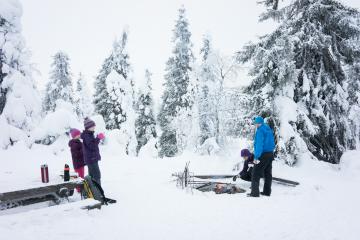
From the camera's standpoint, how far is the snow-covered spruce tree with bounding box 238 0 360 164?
40.2 feet

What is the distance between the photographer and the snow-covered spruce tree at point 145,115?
115ft

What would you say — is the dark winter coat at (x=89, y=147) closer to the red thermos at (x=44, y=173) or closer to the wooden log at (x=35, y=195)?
the wooden log at (x=35, y=195)

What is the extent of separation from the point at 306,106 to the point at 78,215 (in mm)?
11098

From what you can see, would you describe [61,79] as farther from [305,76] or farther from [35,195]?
[35,195]

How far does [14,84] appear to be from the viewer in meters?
17.7

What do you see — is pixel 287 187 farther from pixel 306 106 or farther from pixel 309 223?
pixel 306 106

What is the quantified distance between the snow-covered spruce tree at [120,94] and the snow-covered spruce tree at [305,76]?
18257 mm

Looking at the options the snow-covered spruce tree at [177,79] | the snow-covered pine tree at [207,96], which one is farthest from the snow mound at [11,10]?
the snow-covered spruce tree at [177,79]

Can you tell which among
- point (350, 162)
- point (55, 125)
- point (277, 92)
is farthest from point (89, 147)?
point (55, 125)

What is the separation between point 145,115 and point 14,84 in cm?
1862

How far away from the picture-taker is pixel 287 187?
30.9 feet

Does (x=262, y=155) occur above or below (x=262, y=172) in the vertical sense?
above

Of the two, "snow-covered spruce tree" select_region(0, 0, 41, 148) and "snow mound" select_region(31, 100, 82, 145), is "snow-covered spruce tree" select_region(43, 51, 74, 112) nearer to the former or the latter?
"snow-covered spruce tree" select_region(0, 0, 41, 148)

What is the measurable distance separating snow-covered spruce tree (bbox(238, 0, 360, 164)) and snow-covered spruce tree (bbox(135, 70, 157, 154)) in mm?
22250
